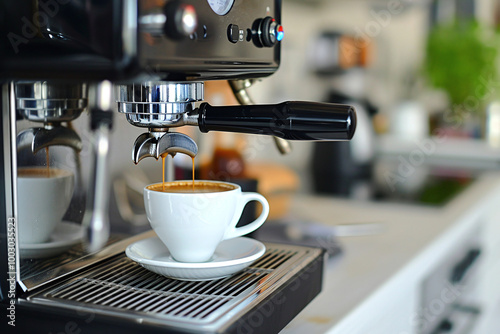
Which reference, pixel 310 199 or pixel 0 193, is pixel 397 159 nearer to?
pixel 310 199

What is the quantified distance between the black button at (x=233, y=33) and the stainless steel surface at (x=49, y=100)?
0.51 ft

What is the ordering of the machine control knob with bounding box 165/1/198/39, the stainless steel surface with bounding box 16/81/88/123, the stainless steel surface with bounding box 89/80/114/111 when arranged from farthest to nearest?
the stainless steel surface with bounding box 89/80/114/111 → the stainless steel surface with bounding box 16/81/88/123 → the machine control knob with bounding box 165/1/198/39

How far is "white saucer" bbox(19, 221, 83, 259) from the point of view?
0.54 meters

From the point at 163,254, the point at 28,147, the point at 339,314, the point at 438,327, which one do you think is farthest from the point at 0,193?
the point at 438,327

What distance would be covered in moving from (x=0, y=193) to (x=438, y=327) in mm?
792

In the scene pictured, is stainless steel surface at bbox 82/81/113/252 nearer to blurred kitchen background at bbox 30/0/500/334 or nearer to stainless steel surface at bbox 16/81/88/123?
blurred kitchen background at bbox 30/0/500/334

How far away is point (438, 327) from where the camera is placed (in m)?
1.04

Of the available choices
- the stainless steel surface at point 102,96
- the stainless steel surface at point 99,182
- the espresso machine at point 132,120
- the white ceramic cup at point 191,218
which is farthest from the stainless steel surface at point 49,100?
the stainless steel surface at point 102,96

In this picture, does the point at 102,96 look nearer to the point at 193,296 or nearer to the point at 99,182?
the point at 99,182

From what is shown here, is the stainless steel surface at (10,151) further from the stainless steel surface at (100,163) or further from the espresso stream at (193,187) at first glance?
the stainless steel surface at (100,163)

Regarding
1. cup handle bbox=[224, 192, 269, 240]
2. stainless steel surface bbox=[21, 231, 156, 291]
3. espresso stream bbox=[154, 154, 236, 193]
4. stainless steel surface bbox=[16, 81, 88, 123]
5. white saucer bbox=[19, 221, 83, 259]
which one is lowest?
stainless steel surface bbox=[21, 231, 156, 291]

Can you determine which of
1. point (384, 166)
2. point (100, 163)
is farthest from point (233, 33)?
point (384, 166)

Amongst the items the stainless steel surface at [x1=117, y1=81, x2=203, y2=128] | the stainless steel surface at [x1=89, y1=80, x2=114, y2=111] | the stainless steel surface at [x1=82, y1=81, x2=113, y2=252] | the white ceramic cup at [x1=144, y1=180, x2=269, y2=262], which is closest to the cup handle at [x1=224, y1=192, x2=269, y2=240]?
the white ceramic cup at [x1=144, y1=180, x2=269, y2=262]

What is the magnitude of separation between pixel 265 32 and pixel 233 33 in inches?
1.7
